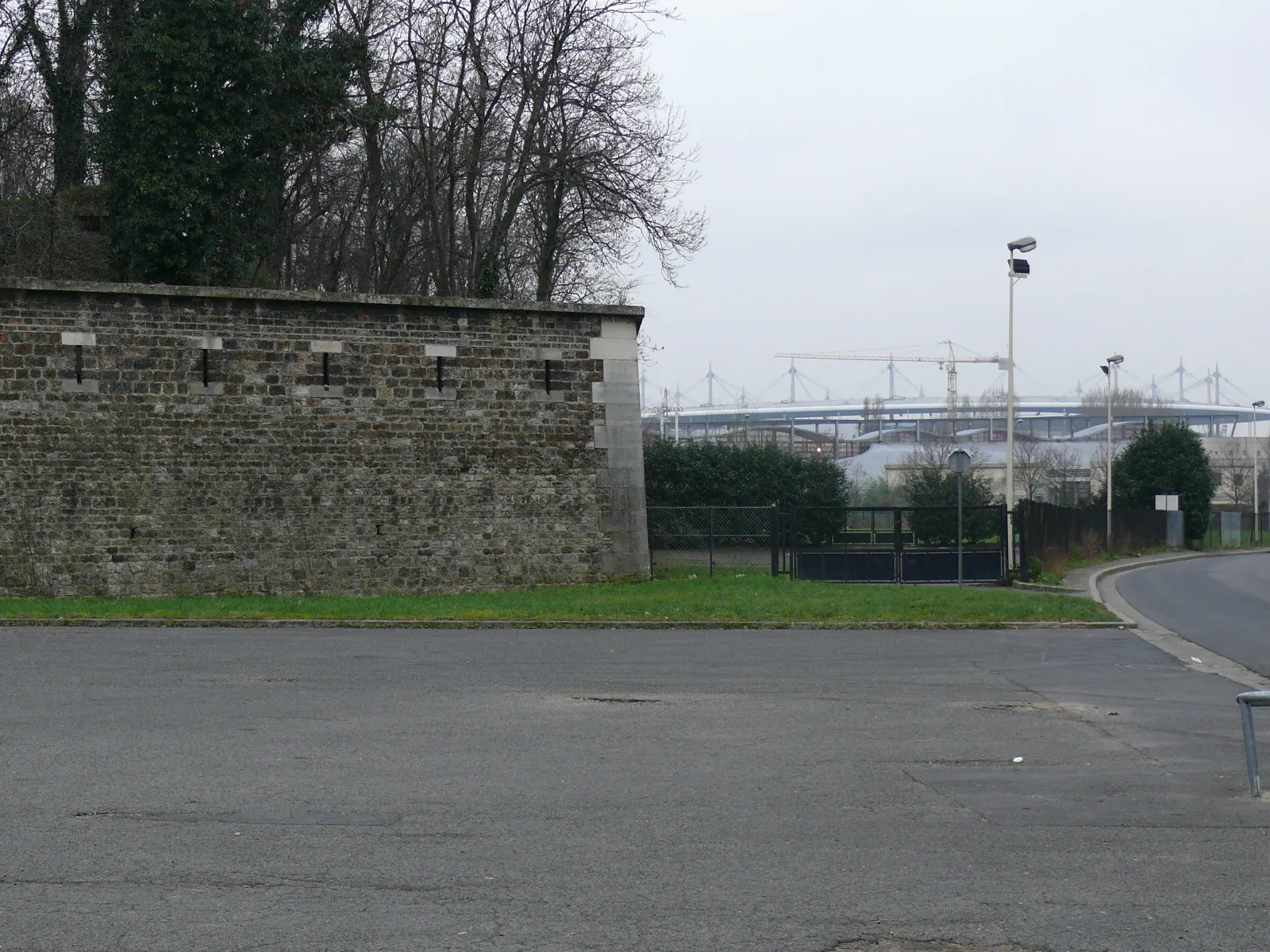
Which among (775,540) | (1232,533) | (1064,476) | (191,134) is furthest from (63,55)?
(1064,476)

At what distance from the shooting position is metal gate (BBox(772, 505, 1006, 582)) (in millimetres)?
29625

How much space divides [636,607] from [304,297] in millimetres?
8127

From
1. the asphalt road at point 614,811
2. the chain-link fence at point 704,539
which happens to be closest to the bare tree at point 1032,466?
the chain-link fence at point 704,539

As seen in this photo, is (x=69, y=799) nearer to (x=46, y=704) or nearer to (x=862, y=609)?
(x=46, y=704)

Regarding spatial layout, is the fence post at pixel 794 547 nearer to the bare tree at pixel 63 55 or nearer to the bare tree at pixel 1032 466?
the bare tree at pixel 63 55

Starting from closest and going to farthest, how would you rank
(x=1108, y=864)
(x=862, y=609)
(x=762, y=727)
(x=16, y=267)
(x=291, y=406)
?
1. (x=1108, y=864)
2. (x=762, y=727)
3. (x=862, y=609)
4. (x=291, y=406)
5. (x=16, y=267)

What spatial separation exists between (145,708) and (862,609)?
12.7 meters

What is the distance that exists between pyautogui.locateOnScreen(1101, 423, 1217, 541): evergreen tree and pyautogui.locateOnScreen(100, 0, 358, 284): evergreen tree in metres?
46.1

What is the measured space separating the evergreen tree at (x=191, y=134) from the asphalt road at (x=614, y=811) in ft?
51.4

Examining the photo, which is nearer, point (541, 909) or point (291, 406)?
point (541, 909)

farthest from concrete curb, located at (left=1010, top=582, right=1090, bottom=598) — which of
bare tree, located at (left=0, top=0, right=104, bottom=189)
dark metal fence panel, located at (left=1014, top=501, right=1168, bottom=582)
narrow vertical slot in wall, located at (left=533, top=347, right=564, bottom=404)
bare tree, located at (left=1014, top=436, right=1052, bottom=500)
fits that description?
bare tree, located at (left=1014, top=436, right=1052, bottom=500)

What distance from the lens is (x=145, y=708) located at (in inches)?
423

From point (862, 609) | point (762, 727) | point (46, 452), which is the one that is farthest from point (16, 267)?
point (762, 727)

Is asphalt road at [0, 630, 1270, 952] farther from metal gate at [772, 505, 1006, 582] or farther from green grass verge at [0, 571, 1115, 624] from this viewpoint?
metal gate at [772, 505, 1006, 582]
